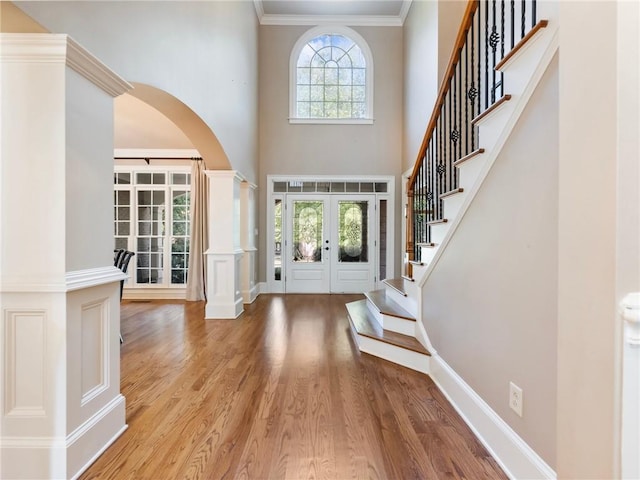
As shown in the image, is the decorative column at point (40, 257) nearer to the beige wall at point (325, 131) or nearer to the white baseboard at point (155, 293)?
the white baseboard at point (155, 293)

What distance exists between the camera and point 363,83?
270 inches

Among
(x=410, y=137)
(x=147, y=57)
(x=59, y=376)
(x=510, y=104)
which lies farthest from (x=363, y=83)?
(x=59, y=376)

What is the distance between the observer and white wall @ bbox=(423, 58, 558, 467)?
4.48ft

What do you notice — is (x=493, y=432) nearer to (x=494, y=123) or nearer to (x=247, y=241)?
(x=494, y=123)

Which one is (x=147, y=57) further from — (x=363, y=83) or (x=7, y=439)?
(x=363, y=83)

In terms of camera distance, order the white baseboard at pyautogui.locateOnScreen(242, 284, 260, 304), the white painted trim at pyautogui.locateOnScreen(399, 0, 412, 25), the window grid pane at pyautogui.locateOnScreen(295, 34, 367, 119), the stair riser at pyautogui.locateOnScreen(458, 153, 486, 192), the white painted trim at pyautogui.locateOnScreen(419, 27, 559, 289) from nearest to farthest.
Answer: the white painted trim at pyautogui.locateOnScreen(419, 27, 559, 289), the stair riser at pyautogui.locateOnScreen(458, 153, 486, 192), the white baseboard at pyautogui.locateOnScreen(242, 284, 260, 304), the white painted trim at pyautogui.locateOnScreen(399, 0, 412, 25), the window grid pane at pyautogui.locateOnScreen(295, 34, 367, 119)

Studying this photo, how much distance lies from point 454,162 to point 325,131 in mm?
4708

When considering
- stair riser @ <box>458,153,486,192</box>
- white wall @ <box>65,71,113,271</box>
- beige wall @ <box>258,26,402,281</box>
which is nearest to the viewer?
white wall @ <box>65,71,113,271</box>

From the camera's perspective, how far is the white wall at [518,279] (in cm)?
136

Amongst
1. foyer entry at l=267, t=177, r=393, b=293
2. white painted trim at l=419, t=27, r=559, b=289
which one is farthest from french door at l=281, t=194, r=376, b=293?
white painted trim at l=419, t=27, r=559, b=289

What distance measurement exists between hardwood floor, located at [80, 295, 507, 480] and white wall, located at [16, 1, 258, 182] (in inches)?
83.9

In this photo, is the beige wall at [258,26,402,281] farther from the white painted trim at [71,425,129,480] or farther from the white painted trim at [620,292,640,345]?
Answer: the white painted trim at [620,292,640,345]

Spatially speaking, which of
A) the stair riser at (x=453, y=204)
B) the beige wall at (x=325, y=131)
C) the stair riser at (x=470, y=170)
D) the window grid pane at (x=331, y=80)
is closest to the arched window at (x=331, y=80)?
the window grid pane at (x=331, y=80)

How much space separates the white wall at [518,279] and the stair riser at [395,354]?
0.56 m
